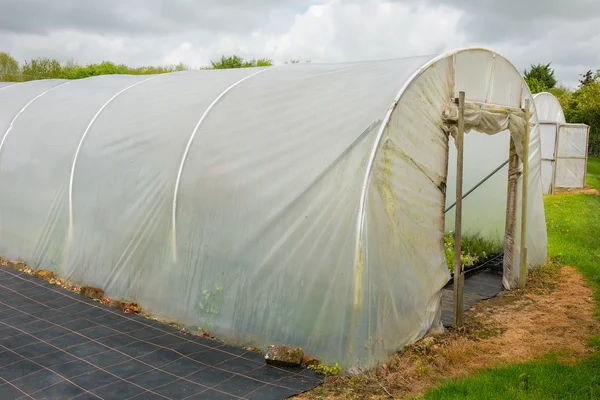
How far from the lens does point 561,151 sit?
56.9 feet

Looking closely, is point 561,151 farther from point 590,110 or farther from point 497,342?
point 497,342

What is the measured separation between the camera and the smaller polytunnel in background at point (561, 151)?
56.1ft

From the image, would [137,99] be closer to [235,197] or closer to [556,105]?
[235,197]

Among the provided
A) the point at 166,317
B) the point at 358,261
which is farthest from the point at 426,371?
the point at 166,317

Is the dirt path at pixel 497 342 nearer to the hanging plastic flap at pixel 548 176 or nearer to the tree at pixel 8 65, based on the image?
the hanging plastic flap at pixel 548 176

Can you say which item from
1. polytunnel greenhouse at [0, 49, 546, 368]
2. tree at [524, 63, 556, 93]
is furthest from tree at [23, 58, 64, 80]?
tree at [524, 63, 556, 93]

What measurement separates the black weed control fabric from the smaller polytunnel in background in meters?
14.8

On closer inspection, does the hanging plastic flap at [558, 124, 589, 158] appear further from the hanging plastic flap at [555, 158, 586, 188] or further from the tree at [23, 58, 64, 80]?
the tree at [23, 58, 64, 80]

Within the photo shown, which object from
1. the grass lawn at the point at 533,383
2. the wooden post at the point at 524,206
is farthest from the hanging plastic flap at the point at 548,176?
the grass lawn at the point at 533,383

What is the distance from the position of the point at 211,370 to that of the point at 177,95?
150 inches

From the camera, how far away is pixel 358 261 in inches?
190

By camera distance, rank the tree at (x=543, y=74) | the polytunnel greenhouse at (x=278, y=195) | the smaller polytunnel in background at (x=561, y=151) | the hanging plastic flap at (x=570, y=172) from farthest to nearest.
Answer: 1. the tree at (x=543, y=74)
2. the hanging plastic flap at (x=570, y=172)
3. the smaller polytunnel in background at (x=561, y=151)
4. the polytunnel greenhouse at (x=278, y=195)

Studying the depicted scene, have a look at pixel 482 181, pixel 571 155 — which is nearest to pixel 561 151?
pixel 571 155

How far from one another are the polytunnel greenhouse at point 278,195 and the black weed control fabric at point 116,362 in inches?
14.5
